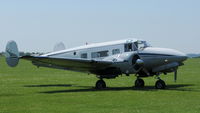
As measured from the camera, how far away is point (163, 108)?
14.6 metres

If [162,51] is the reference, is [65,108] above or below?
below

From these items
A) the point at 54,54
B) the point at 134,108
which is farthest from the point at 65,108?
the point at 54,54

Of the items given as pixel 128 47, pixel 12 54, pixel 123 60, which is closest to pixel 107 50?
pixel 128 47

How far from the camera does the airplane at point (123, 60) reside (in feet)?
73.7

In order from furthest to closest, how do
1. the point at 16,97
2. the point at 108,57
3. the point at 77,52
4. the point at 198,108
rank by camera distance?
the point at 77,52, the point at 108,57, the point at 16,97, the point at 198,108

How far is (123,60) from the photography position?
23234 millimetres

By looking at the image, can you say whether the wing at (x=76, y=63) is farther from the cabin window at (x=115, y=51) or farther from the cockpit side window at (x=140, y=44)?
the cockpit side window at (x=140, y=44)

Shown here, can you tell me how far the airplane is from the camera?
73.7ft

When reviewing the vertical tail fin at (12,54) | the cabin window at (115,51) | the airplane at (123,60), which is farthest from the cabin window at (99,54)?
the vertical tail fin at (12,54)

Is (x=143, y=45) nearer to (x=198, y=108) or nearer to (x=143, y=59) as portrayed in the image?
(x=143, y=59)

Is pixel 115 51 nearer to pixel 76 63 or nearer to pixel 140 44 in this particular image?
pixel 140 44

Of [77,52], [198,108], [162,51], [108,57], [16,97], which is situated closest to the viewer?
[198,108]

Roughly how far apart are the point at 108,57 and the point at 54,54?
16.6 ft

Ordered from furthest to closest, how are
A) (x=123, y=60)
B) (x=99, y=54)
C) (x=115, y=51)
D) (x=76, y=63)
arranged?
(x=99, y=54), (x=115, y=51), (x=76, y=63), (x=123, y=60)
